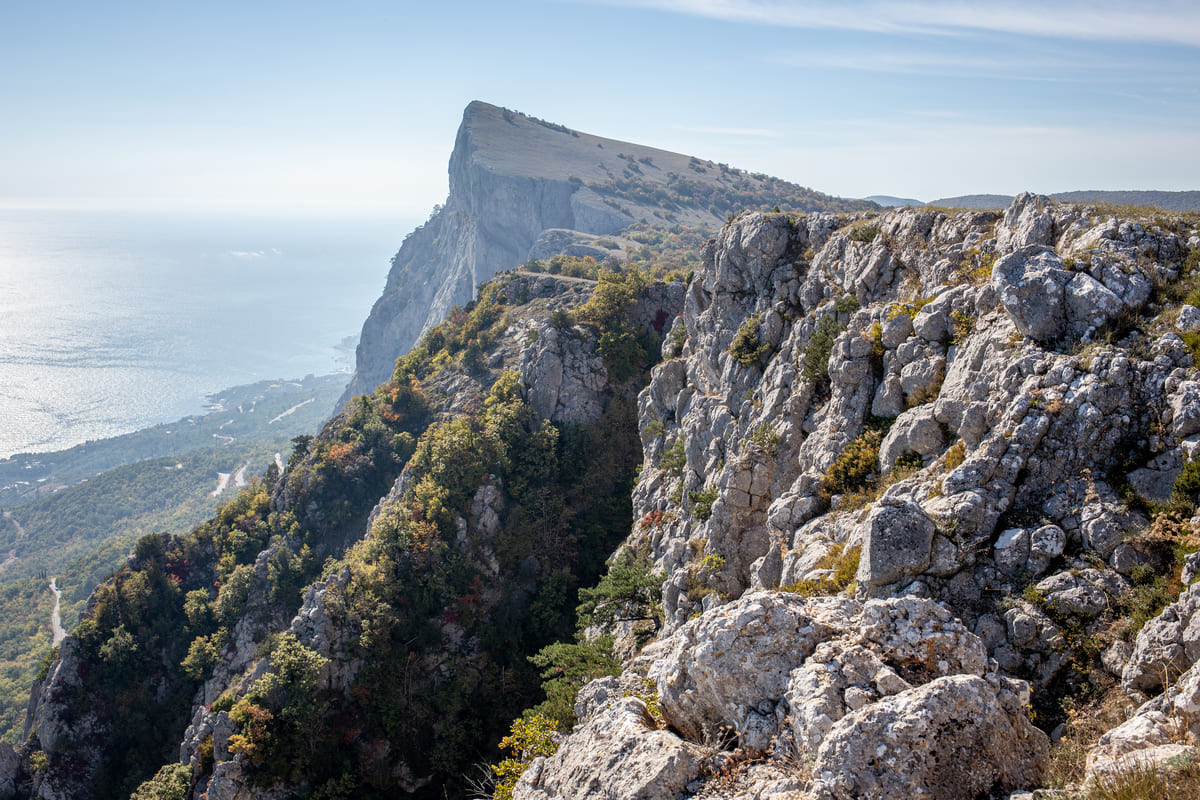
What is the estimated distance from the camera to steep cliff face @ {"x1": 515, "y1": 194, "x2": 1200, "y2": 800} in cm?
812

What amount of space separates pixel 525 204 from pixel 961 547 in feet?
422

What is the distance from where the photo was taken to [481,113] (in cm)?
16000

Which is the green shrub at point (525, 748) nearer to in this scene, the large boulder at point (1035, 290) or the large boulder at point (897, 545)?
the large boulder at point (897, 545)

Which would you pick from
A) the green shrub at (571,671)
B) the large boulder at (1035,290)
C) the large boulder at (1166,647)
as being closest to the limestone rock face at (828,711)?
the large boulder at (1166,647)

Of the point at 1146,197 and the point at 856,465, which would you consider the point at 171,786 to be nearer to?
the point at 856,465

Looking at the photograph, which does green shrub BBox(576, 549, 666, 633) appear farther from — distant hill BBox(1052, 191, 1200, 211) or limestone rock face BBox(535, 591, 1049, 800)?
distant hill BBox(1052, 191, 1200, 211)

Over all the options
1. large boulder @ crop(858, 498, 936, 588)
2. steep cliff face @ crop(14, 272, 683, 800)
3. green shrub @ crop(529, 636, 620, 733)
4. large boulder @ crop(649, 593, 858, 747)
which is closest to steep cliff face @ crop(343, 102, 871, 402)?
steep cliff face @ crop(14, 272, 683, 800)

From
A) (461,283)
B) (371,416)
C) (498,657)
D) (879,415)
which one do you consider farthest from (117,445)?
(879,415)

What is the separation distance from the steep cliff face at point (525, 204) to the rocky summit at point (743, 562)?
6537 centimetres

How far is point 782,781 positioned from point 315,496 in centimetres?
5160

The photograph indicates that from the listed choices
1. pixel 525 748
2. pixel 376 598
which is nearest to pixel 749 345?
pixel 525 748

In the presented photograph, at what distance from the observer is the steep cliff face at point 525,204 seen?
424 ft

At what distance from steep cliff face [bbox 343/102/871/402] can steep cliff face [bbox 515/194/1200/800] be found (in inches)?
3408

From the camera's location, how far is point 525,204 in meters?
130
